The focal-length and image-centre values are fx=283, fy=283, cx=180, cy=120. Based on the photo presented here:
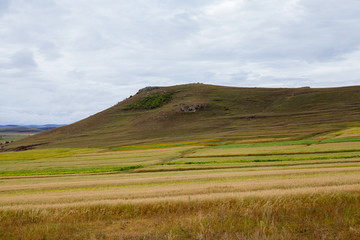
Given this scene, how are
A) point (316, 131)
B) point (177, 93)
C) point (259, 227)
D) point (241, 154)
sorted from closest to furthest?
point (259, 227)
point (241, 154)
point (316, 131)
point (177, 93)

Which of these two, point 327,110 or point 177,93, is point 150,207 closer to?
point 327,110

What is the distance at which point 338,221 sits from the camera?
8.01 m

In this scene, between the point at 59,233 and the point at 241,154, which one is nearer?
the point at 59,233

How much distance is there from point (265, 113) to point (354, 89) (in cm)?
5259

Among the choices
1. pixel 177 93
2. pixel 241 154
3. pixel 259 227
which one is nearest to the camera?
pixel 259 227

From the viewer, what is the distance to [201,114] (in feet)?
472

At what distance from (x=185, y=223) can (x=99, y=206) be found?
3978mm

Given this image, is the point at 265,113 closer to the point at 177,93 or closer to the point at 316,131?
the point at 316,131

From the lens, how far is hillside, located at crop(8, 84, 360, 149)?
4363 inches

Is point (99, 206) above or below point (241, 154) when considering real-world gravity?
above

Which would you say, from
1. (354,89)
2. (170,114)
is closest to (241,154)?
(170,114)

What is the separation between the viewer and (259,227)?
7996 millimetres

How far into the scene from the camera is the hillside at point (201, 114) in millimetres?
110812

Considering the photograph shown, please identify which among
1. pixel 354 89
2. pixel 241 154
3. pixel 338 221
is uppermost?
pixel 354 89
